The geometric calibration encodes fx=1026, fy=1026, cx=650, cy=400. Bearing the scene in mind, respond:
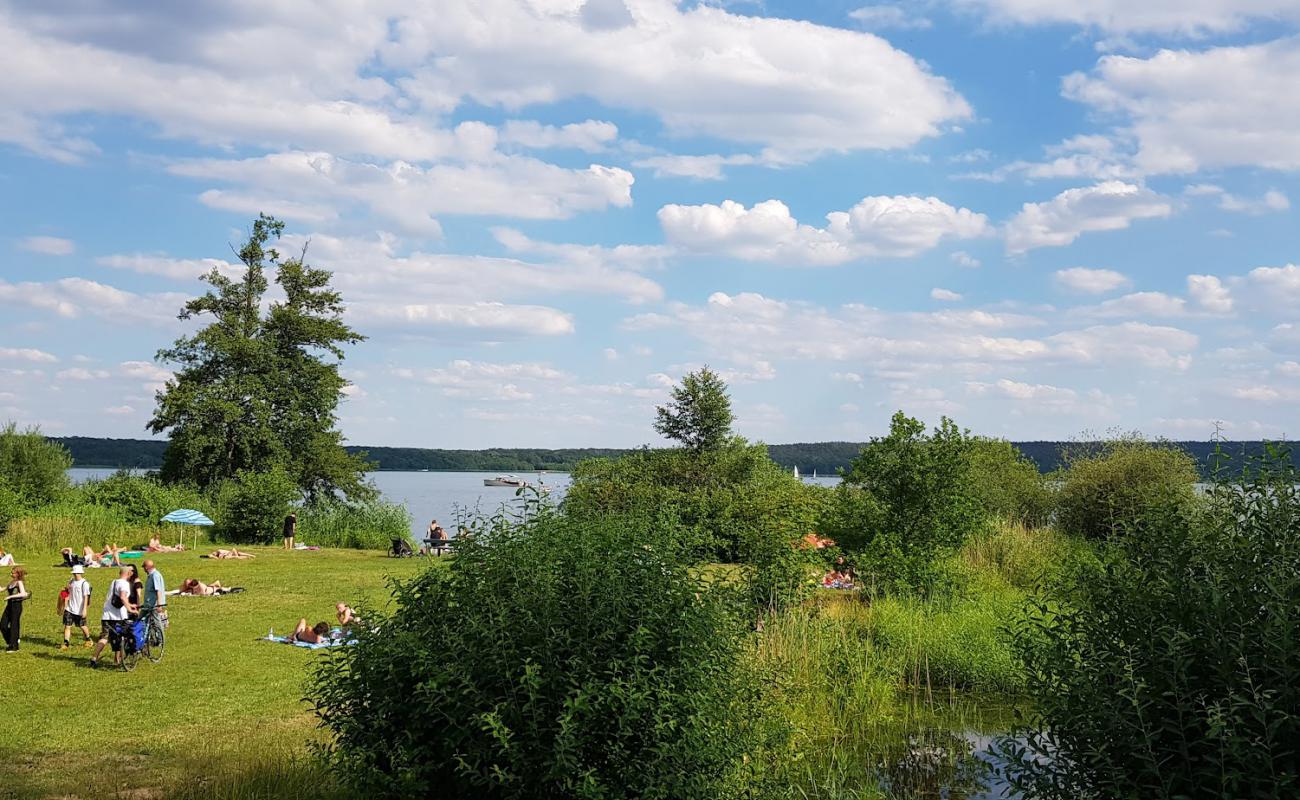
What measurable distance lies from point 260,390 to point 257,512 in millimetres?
10789

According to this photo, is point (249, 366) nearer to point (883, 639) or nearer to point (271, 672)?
point (271, 672)

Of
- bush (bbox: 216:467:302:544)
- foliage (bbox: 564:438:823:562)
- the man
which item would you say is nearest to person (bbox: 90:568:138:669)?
the man

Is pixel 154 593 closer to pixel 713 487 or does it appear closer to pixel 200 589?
pixel 200 589

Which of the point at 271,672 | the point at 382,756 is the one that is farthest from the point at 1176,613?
the point at 271,672

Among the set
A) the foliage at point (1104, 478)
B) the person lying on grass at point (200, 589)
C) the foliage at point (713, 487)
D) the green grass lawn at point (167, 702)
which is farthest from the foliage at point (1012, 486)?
the person lying on grass at point (200, 589)

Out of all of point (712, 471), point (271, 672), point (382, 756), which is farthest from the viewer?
point (712, 471)

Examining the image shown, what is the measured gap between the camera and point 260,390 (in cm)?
4722

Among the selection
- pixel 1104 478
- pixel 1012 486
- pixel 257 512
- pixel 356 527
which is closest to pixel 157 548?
pixel 257 512

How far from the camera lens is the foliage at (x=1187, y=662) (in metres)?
5.50

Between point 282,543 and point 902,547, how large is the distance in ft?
85.0

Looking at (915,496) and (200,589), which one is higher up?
(915,496)

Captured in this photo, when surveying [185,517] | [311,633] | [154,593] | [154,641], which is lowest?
[311,633]

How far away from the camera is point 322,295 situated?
5188cm

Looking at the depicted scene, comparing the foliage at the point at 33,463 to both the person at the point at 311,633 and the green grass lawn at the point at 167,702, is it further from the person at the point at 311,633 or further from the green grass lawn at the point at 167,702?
the person at the point at 311,633
